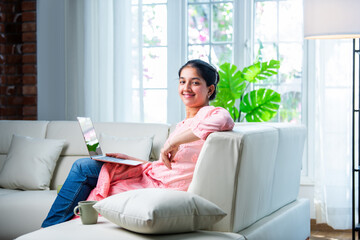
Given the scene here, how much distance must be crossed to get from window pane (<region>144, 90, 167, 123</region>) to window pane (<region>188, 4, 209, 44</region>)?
510mm

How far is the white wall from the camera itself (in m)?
4.56

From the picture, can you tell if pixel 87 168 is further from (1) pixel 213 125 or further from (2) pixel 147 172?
(1) pixel 213 125

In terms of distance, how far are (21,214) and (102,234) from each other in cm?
148

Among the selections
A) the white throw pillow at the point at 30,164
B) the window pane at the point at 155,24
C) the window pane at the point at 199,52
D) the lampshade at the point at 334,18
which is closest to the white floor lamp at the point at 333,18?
the lampshade at the point at 334,18

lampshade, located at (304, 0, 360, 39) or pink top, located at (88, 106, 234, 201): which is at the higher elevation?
lampshade, located at (304, 0, 360, 39)

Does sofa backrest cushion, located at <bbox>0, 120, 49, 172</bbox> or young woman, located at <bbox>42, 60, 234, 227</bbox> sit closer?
young woman, located at <bbox>42, 60, 234, 227</bbox>

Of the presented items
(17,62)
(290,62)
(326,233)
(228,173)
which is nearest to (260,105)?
(290,62)

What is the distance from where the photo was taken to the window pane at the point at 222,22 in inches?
170

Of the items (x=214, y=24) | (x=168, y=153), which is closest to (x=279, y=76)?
(x=214, y=24)

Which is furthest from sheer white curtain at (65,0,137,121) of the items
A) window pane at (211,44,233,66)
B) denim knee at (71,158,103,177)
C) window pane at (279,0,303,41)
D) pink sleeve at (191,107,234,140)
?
pink sleeve at (191,107,234,140)

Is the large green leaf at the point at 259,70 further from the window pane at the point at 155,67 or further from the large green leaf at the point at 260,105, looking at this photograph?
the window pane at the point at 155,67

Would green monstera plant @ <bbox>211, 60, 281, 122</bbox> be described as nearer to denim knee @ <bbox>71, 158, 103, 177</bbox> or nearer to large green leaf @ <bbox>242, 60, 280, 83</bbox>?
large green leaf @ <bbox>242, 60, 280, 83</bbox>

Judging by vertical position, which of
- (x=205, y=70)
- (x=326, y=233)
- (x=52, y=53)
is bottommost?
(x=326, y=233)

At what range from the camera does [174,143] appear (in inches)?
85.9
